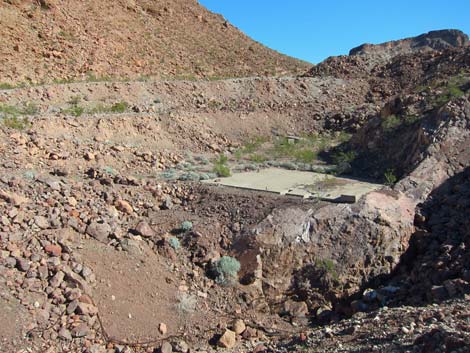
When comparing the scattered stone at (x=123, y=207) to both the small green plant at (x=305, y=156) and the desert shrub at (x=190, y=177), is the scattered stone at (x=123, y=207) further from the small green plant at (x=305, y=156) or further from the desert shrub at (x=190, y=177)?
the small green plant at (x=305, y=156)

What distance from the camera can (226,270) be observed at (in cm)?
745

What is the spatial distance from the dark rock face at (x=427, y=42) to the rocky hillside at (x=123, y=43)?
699cm

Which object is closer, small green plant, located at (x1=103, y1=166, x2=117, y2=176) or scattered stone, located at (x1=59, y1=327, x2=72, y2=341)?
scattered stone, located at (x1=59, y1=327, x2=72, y2=341)

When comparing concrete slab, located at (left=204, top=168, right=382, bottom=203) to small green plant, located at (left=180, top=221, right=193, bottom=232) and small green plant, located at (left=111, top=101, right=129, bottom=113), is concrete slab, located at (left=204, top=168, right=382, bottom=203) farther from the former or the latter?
small green plant, located at (left=111, top=101, right=129, bottom=113)

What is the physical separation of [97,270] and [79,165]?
354 cm

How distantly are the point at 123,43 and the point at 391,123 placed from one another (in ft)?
45.0

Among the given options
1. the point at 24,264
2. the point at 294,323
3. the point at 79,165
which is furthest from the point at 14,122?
the point at 294,323

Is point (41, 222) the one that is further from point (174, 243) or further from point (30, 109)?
point (30, 109)

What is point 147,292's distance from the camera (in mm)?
6922

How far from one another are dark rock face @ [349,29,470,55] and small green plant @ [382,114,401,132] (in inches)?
813

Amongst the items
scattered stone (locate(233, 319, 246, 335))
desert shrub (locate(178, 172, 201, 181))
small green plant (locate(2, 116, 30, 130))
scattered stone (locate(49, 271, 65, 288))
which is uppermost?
small green plant (locate(2, 116, 30, 130))

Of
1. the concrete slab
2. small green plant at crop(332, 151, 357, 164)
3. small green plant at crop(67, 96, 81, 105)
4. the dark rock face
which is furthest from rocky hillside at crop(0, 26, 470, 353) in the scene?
the dark rock face

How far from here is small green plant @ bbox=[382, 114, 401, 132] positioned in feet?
39.3

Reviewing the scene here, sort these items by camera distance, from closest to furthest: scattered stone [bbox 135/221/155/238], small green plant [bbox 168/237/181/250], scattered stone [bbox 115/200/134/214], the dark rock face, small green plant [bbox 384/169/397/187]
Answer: small green plant [bbox 168/237/181/250]
scattered stone [bbox 135/221/155/238]
scattered stone [bbox 115/200/134/214]
small green plant [bbox 384/169/397/187]
the dark rock face
